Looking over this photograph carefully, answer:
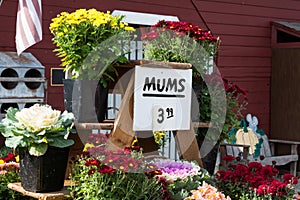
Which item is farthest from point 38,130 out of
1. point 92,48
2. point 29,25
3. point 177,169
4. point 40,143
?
point 29,25

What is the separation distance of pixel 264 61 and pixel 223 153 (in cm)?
219

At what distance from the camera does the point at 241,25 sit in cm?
859

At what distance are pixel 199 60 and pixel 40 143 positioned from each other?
4.15 ft

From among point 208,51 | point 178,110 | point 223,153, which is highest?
point 208,51

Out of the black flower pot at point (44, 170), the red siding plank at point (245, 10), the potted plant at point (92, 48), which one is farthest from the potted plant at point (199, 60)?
the red siding plank at point (245, 10)

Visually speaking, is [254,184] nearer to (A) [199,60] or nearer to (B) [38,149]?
(A) [199,60]

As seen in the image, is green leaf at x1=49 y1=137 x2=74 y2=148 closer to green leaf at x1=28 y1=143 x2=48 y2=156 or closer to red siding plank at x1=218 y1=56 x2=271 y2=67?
green leaf at x1=28 y1=143 x2=48 y2=156

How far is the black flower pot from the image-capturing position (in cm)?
316

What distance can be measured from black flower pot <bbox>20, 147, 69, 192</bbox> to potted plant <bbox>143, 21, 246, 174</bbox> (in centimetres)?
100

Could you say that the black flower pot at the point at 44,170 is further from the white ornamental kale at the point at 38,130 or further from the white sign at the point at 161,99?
the white sign at the point at 161,99

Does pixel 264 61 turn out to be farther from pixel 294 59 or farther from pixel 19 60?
pixel 19 60

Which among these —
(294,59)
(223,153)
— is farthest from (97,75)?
(294,59)

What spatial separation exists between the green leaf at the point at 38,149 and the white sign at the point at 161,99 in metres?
0.50

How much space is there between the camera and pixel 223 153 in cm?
741
